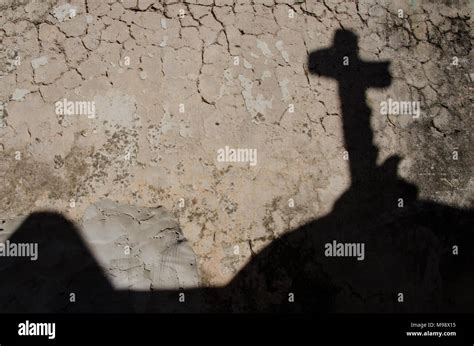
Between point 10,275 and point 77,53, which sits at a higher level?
point 77,53

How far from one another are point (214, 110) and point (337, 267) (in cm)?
113

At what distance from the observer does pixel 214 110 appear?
9.34ft

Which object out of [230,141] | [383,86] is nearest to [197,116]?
[230,141]

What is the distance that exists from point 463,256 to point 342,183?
2.63 ft

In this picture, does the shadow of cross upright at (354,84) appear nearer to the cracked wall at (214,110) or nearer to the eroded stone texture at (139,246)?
the cracked wall at (214,110)

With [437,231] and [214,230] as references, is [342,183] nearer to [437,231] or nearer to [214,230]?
[437,231]

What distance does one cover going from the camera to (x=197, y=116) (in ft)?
9.30

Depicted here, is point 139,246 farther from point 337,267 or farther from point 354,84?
point 354,84

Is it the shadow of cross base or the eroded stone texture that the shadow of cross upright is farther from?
the eroded stone texture

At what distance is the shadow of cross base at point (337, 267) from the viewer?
8.84 ft

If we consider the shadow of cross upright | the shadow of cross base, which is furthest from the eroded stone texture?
the shadow of cross upright

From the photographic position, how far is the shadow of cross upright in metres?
2.85

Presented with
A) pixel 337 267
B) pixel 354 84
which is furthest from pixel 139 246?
pixel 354 84

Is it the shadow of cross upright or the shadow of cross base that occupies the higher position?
the shadow of cross upright
